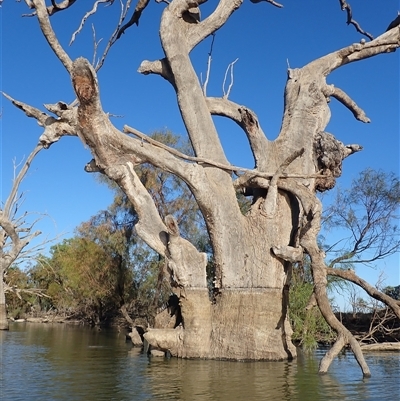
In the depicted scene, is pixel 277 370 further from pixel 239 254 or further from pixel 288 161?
pixel 288 161

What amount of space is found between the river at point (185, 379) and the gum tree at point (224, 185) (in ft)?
2.72

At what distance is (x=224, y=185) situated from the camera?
1166 cm

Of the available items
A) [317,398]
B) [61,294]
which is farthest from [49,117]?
[61,294]

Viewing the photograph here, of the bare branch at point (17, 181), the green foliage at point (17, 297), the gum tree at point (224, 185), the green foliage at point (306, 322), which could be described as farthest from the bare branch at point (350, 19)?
the green foliage at point (17, 297)

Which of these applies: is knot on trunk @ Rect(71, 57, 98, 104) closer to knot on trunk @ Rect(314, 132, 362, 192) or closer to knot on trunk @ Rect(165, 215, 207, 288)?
knot on trunk @ Rect(165, 215, 207, 288)

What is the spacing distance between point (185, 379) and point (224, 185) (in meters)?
4.48

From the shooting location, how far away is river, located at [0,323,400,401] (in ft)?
23.0

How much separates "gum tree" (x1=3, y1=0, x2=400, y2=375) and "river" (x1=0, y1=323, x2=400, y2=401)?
32.7 inches

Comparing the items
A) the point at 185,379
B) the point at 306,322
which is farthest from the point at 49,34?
the point at 306,322

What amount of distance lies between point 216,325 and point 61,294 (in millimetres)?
29011

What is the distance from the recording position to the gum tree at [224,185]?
10656 millimetres

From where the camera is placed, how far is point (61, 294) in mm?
38094

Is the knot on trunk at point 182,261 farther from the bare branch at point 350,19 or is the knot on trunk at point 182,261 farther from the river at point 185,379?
the bare branch at point 350,19

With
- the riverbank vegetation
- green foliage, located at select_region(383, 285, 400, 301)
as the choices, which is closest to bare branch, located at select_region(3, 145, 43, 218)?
the riverbank vegetation
